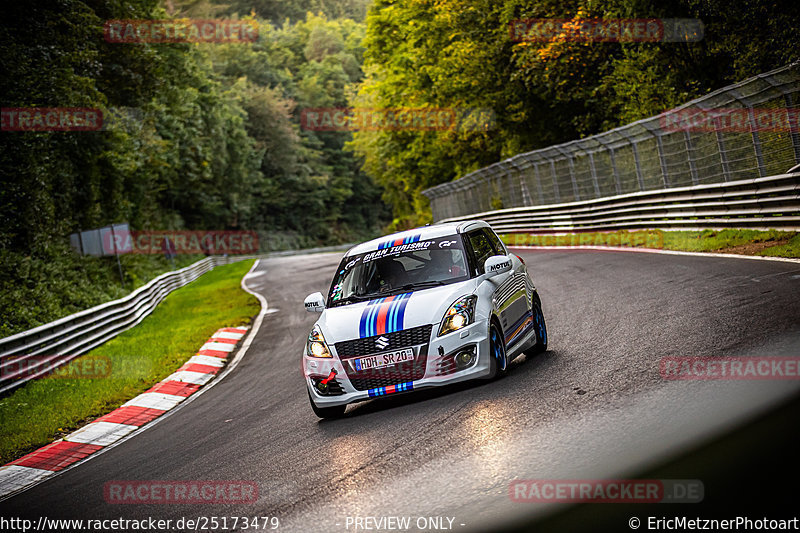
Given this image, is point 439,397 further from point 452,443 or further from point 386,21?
point 386,21

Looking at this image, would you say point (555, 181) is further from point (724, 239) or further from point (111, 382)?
point (111, 382)

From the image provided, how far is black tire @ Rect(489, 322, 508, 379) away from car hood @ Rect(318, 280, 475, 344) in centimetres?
46

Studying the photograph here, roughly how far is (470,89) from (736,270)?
87.4 feet

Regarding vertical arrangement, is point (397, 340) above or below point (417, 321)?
below

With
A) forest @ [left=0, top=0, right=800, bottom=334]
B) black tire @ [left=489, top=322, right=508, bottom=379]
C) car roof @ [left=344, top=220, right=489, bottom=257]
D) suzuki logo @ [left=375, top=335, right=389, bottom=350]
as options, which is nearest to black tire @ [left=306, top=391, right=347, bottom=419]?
suzuki logo @ [left=375, top=335, right=389, bottom=350]

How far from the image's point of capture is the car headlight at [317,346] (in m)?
7.93

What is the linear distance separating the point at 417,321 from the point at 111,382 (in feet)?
26.1

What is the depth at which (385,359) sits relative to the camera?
7625mm

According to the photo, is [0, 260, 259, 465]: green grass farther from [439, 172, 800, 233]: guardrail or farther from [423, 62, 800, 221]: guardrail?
[423, 62, 800, 221]: guardrail

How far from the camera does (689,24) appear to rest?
23547 mm

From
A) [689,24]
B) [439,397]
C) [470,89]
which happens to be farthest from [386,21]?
[439,397]

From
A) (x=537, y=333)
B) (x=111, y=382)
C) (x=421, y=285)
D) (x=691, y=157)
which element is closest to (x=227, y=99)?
(x=691, y=157)

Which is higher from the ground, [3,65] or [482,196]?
[3,65]

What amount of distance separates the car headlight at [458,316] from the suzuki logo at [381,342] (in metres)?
0.51
